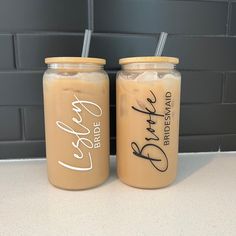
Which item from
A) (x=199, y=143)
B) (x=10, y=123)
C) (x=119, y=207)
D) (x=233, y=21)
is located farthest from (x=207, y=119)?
(x=10, y=123)

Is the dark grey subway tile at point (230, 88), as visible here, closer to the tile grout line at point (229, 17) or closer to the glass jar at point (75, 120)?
the tile grout line at point (229, 17)

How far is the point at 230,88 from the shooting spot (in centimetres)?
64

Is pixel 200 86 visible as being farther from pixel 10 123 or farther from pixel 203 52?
pixel 10 123

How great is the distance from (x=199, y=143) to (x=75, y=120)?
0.35 metres

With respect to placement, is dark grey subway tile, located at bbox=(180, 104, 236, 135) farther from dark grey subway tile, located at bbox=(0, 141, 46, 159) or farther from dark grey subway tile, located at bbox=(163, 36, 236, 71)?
dark grey subway tile, located at bbox=(0, 141, 46, 159)

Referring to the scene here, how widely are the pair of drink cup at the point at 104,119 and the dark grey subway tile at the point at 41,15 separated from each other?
0.16 metres

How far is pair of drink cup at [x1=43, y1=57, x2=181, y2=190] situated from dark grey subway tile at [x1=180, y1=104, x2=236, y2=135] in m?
0.17

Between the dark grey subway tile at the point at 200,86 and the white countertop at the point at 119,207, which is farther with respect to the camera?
the dark grey subway tile at the point at 200,86

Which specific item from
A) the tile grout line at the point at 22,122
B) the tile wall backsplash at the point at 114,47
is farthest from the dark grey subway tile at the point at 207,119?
the tile grout line at the point at 22,122

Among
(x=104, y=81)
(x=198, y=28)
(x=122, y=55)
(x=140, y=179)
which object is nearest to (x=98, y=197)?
(x=140, y=179)

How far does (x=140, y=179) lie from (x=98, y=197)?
78mm

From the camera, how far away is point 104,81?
18.0 inches

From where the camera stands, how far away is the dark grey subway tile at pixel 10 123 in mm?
588

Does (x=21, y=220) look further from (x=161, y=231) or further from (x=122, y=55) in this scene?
(x=122, y=55)
